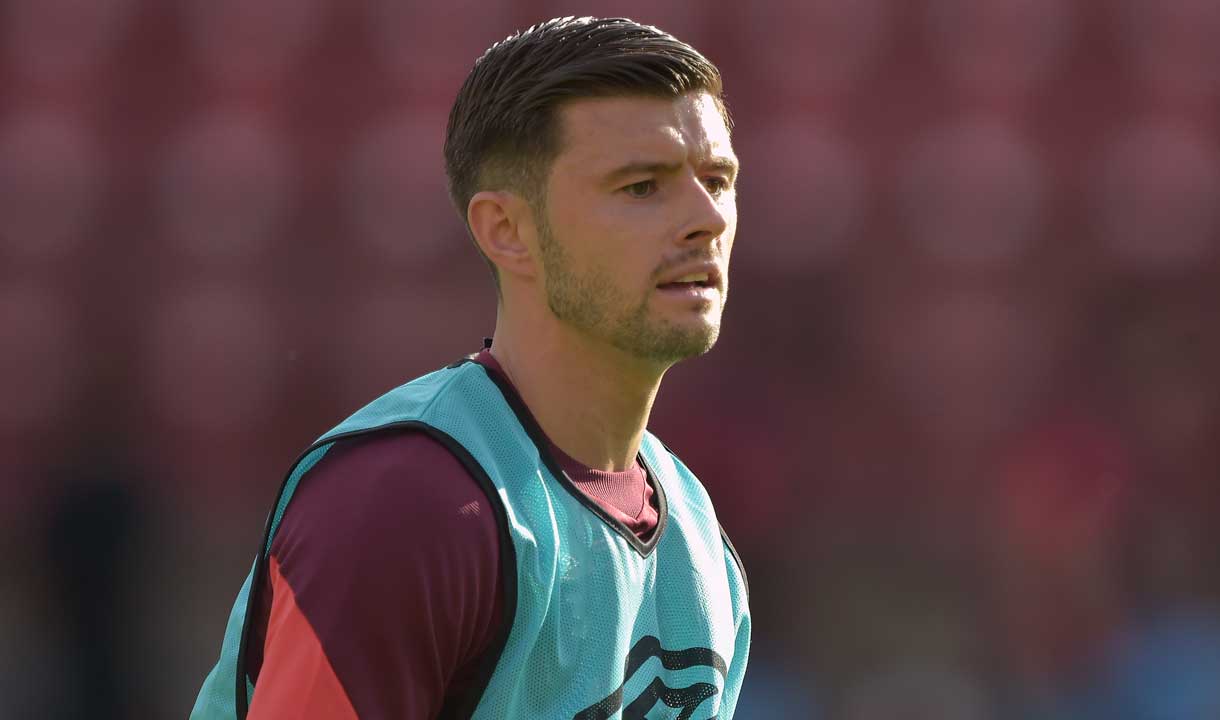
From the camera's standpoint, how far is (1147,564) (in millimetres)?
2971

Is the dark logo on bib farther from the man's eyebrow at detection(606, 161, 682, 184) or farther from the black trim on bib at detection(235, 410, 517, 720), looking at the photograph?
the man's eyebrow at detection(606, 161, 682, 184)

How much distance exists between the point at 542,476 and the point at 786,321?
Answer: 183 cm

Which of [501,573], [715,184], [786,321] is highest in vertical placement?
[715,184]

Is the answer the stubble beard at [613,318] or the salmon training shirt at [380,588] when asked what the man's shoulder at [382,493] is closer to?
the salmon training shirt at [380,588]

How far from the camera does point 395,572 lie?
1027mm

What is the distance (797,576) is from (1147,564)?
73 cm

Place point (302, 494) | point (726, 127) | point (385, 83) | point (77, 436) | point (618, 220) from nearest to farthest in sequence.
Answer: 1. point (302, 494)
2. point (618, 220)
3. point (726, 127)
4. point (77, 436)
5. point (385, 83)

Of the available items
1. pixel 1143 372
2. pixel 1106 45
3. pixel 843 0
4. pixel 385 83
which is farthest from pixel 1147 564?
pixel 385 83

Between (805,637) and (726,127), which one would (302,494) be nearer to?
(726,127)

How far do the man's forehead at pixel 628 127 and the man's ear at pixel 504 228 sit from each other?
8 cm

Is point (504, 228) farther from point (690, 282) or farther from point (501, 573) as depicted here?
point (501, 573)

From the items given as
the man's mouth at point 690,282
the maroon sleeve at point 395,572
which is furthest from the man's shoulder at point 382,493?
the man's mouth at point 690,282

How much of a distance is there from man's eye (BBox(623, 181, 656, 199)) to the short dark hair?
0.07 m

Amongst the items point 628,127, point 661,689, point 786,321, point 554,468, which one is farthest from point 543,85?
point 786,321
